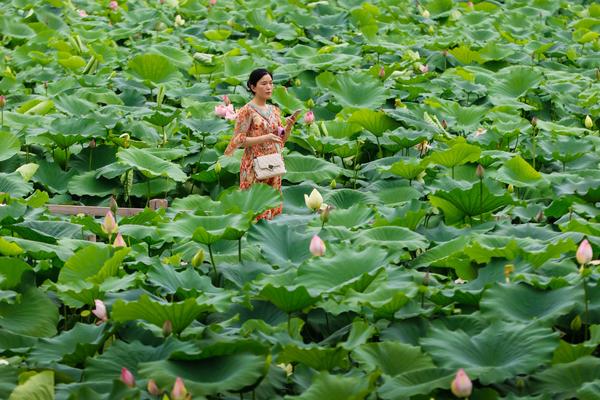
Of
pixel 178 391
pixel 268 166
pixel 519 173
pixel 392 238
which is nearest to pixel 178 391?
pixel 178 391

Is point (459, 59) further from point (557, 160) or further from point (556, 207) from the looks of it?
point (556, 207)

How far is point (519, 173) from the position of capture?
5.09m

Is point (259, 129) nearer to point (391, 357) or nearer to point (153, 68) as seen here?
point (391, 357)

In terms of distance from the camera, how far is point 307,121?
6.37m

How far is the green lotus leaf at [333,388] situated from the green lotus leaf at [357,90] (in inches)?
151

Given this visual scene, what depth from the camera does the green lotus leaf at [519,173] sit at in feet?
16.5

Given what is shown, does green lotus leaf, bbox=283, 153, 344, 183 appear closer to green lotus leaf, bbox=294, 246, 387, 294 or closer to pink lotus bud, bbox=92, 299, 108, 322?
green lotus leaf, bbox=294, 246, 387, 294

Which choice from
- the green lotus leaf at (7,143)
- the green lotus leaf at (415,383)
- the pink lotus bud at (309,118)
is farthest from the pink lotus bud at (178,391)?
the pink lotus bud at (309,118)

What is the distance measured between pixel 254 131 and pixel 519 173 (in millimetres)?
1177

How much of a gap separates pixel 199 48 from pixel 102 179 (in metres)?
2.91

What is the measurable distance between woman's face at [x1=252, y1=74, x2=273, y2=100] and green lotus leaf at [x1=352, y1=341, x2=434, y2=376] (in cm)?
202

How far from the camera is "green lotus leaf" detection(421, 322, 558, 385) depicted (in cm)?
326

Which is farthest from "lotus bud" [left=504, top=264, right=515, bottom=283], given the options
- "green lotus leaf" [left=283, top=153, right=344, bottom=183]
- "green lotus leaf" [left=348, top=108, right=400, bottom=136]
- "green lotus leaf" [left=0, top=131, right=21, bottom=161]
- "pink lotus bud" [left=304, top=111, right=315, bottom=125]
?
"green lotus leaf" [left=0, top=131, right=21, bottom=161]

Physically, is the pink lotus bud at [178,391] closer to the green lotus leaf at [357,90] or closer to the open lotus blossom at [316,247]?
the open lotus blossom at [316,247]
